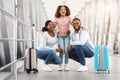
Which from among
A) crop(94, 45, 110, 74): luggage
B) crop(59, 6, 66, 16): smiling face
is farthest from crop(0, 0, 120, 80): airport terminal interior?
crop(59, 6, 66, 16): smiling face

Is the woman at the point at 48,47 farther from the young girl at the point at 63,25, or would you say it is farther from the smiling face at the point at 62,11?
the smiling face at the point at 62,11

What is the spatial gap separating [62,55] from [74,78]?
1.36 meters

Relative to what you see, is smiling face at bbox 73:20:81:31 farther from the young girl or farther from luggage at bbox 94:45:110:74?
luggage at bbox 94:45:110:74

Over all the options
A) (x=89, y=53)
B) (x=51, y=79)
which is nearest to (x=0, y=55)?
(x=51, y=79)

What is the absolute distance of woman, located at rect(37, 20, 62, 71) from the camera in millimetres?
4887

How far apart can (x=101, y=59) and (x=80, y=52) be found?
0.52 meters

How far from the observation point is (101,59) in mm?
4637

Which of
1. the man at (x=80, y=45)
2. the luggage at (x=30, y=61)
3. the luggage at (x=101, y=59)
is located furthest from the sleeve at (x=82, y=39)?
the luggage at (x=30, y=61)

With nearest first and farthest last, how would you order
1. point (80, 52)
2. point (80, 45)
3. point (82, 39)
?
point (82, 39) → point (80, 45) → point (80, 52)

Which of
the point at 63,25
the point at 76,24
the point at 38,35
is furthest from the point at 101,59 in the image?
the point at 38,35

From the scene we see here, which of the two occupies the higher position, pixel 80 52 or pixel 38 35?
pixel 38 35

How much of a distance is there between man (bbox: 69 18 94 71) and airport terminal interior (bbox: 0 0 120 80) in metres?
0.26

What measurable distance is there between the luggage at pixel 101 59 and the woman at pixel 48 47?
69cm

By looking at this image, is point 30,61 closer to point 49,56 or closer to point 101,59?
point 49,56
